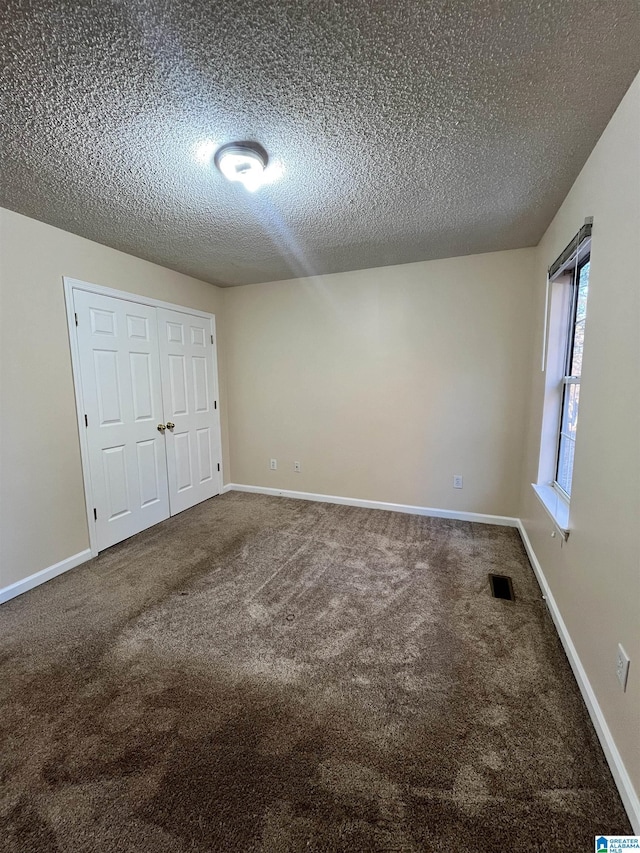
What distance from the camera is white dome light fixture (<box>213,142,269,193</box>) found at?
1570mm

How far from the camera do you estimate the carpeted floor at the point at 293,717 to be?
1058 millimetres

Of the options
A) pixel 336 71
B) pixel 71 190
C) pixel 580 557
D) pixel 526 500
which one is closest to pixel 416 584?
pixel 580 557

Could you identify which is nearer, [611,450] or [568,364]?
[611,450]

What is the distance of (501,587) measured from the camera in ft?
7.35

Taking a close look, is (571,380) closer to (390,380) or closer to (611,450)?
(611,450)

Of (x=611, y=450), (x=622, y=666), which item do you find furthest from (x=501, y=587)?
(x=611, y=450)

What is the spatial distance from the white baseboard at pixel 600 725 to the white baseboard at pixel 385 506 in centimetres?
111

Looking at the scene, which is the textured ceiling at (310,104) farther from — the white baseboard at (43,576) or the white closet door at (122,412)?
the white baseboard at (43,576)

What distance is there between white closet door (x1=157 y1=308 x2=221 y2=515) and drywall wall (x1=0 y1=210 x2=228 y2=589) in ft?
2.64

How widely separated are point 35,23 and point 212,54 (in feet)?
1.66

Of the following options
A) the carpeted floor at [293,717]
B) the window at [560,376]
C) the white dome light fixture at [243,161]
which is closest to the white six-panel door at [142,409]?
the carpeted floor at [293,717]

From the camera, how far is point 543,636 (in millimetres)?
1810

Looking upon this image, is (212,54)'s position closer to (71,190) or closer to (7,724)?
(71,190)

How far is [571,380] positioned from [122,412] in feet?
10.9
